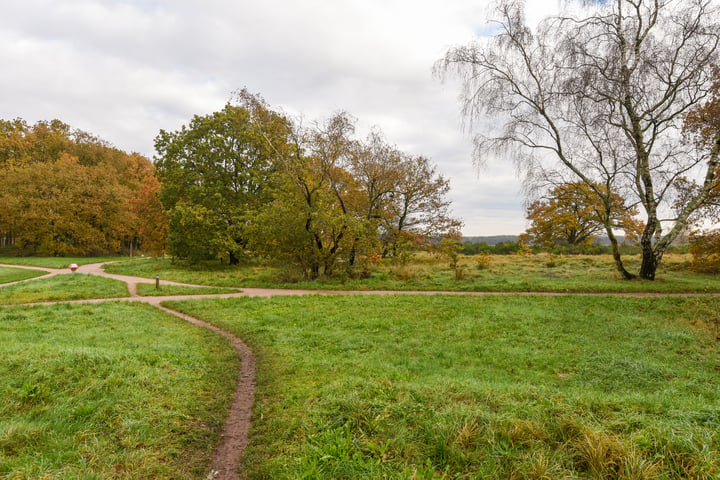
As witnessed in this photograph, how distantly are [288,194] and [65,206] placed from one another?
3104 cm

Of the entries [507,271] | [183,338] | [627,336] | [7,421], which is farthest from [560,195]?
[7,421]

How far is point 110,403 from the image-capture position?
176 inches

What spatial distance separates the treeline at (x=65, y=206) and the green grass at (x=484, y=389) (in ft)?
102

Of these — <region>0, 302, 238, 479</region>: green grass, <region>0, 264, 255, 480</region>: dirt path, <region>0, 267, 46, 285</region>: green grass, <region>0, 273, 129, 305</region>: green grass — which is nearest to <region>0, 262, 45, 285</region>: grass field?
<region>0, 267, 46, 285</region>: green grass

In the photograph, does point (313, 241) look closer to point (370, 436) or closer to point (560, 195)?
point (560, 195)

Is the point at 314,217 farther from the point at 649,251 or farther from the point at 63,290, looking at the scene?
the point at 649,251

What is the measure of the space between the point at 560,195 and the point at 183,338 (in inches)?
692

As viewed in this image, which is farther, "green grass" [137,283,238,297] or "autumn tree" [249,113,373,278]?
"autumn tree" [249,113,373,278]

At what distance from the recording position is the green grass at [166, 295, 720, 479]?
3.17 meters

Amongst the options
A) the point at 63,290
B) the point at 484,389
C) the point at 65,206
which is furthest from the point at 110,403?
the point at 65,206

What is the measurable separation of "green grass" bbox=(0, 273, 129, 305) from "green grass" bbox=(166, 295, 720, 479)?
5.58 m

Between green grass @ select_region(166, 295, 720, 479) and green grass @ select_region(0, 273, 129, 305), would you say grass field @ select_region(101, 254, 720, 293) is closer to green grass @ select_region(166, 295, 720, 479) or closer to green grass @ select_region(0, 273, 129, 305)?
green grass @ select_region(166, 295, 720, 479)

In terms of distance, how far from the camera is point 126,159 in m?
49.6

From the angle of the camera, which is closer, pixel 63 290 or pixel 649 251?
pixel 63 290
